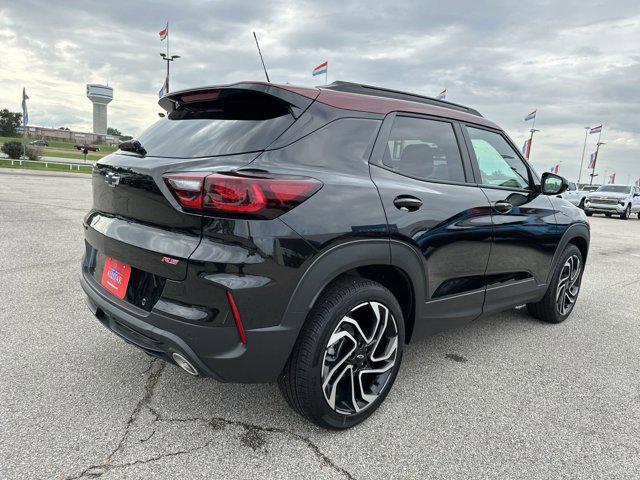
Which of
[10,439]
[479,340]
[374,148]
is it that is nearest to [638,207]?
[479,340]

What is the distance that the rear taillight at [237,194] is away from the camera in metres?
1.92

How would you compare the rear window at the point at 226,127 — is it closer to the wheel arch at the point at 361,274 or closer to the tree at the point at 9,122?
the wheel arch at the point at 361,274

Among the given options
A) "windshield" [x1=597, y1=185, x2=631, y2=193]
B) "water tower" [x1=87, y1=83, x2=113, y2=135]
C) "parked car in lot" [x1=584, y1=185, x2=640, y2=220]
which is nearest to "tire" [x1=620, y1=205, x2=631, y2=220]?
"parked car in lot" [x1=584, y1=185, x2=640, y2=220]

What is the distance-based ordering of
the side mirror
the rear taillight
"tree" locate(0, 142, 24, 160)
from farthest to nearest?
"tree" locate(0, 142, 24, 160), the side mirror, the rear taillight

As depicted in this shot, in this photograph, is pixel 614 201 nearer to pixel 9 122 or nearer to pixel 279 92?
pixel 279 92

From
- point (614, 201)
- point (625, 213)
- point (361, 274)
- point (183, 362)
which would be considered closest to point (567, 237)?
point (361, 274)

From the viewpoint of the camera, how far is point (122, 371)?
2.85 meters

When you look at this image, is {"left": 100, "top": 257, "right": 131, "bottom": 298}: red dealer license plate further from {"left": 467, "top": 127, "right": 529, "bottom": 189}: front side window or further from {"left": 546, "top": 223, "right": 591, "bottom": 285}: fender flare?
{"left": 546, "top": 223, "right": 591, "bottom": 285}: fender flare

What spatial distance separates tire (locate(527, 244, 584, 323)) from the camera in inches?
161

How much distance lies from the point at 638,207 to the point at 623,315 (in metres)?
20.6

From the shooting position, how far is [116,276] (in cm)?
236

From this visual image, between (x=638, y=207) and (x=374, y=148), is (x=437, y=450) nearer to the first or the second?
(x=374, y=148)

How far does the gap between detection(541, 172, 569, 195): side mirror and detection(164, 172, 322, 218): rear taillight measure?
2548 mm

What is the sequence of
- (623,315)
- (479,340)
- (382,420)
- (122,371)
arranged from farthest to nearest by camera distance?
(623,315), (479,340), (122,371), (382,420)
